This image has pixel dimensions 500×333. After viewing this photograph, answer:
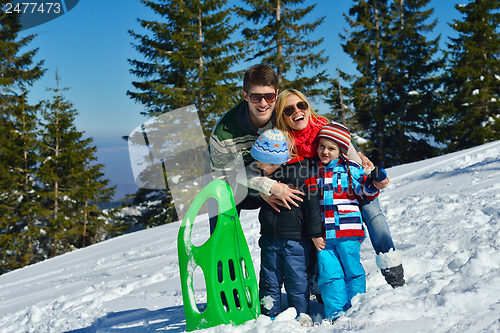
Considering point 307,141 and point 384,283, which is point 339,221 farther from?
point 384,283

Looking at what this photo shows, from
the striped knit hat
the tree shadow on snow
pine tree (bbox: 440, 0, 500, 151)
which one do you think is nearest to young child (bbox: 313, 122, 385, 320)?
the striped knit hat

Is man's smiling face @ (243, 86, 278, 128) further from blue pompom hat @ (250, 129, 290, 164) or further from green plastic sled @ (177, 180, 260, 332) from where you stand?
green plastic sled @ (177, 180, 260, 332)

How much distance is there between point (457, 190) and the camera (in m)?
4.59

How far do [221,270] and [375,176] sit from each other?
1136 millimetres

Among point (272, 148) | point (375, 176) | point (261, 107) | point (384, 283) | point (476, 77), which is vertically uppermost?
point (476, 77)

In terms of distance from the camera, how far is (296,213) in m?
2.22

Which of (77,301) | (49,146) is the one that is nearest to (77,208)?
(49,146)

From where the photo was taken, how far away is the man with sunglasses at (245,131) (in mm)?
2352

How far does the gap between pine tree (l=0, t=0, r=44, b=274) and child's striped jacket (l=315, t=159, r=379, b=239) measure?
15.6m

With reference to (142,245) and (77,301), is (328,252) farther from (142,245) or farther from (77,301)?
(142,245)

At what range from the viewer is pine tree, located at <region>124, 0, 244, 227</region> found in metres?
13.0

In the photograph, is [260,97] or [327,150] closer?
[327,150]

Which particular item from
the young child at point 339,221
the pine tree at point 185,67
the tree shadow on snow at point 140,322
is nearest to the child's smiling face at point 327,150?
the young child at point 339,221

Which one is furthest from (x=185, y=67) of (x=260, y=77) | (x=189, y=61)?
(x=260, y=77)
